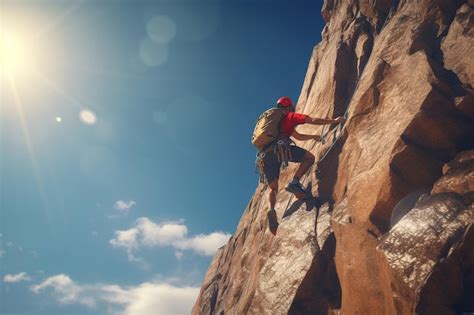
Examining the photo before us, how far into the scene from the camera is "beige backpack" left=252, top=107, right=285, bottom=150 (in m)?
10.3

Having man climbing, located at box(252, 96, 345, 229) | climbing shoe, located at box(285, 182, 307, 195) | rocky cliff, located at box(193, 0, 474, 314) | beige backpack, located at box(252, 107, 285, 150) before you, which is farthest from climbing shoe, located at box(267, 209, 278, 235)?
beige backpack, located at box(252, 107, 285, 150)

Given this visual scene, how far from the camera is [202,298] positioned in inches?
750

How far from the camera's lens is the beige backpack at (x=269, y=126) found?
407 inches

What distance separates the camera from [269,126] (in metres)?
10.3

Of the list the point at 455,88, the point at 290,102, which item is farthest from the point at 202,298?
the point at 455,88

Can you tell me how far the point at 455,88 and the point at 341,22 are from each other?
29.5ft

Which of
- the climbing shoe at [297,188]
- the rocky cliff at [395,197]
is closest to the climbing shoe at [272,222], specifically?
the rocky cliff at [395,197]

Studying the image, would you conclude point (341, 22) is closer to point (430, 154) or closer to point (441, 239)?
point (430, 154)

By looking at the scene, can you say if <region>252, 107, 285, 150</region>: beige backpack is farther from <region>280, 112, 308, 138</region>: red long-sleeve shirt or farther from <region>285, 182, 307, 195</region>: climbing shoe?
<region>285, 182, 307, 195</region>: climbing shoe

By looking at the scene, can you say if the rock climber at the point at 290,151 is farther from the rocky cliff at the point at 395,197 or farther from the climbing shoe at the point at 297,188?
the rocky cliff at the point at 395,197

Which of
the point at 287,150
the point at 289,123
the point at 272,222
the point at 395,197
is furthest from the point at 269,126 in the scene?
the point at 395,197

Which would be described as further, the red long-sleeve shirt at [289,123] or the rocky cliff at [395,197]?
the red long-sleeve shirt at [289,123]

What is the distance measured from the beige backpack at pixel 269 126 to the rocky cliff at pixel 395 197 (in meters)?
1.83

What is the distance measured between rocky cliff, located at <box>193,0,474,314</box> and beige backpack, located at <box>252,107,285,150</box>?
72.0 inches
